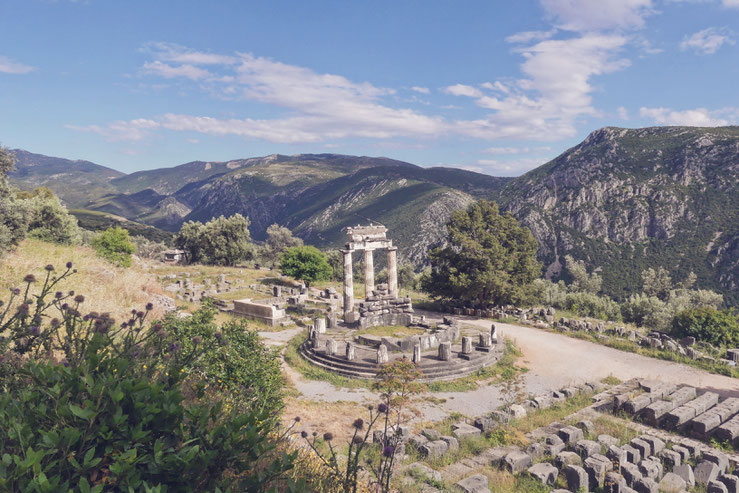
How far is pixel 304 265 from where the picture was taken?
44688 mm

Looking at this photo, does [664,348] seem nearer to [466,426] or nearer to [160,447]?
[466,426]

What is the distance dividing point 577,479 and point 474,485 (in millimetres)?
2849

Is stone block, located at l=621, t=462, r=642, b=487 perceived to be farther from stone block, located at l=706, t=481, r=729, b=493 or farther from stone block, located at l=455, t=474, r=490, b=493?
stone block, located at l=455, t=474, r=490, b=493

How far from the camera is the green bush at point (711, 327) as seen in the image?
81.8 feet

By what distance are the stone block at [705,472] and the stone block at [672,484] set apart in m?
0.73

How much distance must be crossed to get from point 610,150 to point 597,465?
124848 millimetres

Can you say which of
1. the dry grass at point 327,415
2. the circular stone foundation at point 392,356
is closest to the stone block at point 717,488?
the dry grass at point 327,415

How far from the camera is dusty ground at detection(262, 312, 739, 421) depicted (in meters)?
16.6

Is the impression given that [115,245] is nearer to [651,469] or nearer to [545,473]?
[545,473]

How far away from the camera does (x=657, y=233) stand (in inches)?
3531

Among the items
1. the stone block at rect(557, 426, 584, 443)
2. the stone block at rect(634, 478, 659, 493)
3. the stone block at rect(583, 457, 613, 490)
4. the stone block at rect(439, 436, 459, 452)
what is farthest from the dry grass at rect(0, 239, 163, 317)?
the stone block at rect(634, 478, 659, 493)

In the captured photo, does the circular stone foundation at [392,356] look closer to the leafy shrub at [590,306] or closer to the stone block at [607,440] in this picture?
the stone block at [607,440]

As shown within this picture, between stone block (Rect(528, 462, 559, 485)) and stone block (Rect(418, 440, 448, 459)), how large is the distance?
2.40m

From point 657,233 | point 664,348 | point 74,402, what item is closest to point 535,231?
point 657,233
